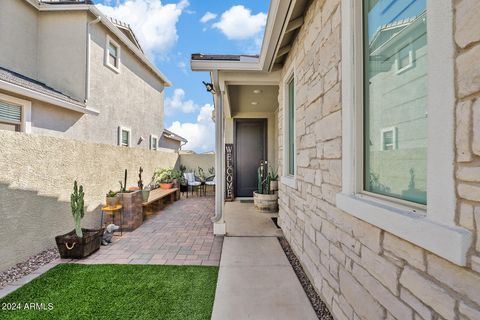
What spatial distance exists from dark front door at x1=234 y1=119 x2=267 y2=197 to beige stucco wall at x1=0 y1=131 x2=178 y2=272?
401 cm

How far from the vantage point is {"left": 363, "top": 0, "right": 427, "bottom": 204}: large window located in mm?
1218

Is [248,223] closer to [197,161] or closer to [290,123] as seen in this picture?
[290,123]

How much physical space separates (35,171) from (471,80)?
4501 millimetres

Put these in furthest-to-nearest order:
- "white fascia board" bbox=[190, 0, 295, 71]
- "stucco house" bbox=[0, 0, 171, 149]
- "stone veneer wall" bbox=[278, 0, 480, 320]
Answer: "stucco house" bbox=[0, 0, 171, 149] < "white fascia board" bbox=[190, 0, 295, 71] < "stone veneer wall" bbox=[278, 0, 480, 320]

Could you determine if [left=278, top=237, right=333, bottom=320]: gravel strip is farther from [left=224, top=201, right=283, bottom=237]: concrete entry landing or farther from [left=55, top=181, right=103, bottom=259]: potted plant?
[left=55, top=181, right=103, bottom=259]: potted plant

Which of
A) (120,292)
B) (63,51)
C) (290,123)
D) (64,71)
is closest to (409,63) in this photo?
(290,123)

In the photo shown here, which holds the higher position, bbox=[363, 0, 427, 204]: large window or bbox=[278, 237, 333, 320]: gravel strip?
bbox=[363, 0, 427, 204]: large window

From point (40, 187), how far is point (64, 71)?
16.1 feet

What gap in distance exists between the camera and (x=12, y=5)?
616 cm

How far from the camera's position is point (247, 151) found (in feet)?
25.8

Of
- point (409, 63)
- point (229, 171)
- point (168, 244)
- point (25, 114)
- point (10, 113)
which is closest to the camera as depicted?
point (409, 63)

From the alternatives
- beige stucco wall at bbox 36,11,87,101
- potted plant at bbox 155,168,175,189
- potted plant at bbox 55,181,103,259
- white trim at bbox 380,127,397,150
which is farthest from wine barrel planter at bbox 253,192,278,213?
beige stucco wall at bbox 36,11,87,101

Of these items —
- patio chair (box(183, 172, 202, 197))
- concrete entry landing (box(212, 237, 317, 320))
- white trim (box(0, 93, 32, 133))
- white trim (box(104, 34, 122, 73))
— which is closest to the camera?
concrete entry landing (box(212, 237, 317, 320))

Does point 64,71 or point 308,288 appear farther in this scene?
point 64,71
